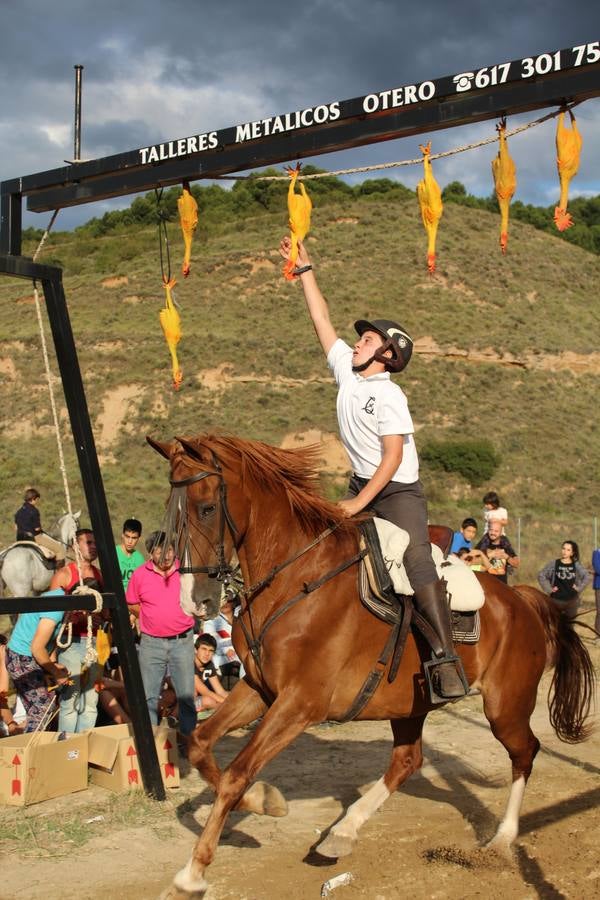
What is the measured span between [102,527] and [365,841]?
116 inches

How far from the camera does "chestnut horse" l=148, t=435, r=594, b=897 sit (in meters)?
5.39

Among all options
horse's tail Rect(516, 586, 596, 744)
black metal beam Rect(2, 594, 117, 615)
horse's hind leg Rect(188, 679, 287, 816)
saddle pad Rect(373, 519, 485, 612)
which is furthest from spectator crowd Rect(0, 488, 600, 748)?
horse's hind leg Rect(188, 679, 287, 816)

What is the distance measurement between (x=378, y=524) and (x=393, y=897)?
7.09ft

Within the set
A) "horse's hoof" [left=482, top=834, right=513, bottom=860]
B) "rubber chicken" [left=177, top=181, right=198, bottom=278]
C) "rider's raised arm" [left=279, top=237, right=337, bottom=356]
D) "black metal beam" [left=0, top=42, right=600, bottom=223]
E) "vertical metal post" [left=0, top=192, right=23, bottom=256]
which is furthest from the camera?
"rubber chicken" [left=177, top=181, right=198, bottom=278]

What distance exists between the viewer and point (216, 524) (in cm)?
549

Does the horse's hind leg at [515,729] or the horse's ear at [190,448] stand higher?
the horse's ear at [190,448]

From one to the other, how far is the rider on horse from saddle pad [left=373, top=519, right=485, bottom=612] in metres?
0.12

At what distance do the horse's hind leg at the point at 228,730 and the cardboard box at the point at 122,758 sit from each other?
1856 mm

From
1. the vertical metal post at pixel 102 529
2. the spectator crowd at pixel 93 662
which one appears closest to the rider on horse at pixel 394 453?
the spectator crowd at pixel 93 662

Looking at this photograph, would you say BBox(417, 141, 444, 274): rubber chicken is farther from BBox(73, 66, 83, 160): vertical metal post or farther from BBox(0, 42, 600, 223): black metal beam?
BBox(73, 66, 83, 160): vertical metal post

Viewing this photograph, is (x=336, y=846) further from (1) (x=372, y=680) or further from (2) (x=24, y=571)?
(2) (x=24, y=571)

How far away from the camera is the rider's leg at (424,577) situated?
5934mm

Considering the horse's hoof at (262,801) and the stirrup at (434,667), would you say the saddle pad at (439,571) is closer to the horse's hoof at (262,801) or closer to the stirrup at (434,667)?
the stirrup at (434,667)

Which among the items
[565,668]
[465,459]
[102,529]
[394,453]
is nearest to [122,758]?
[102,529]
